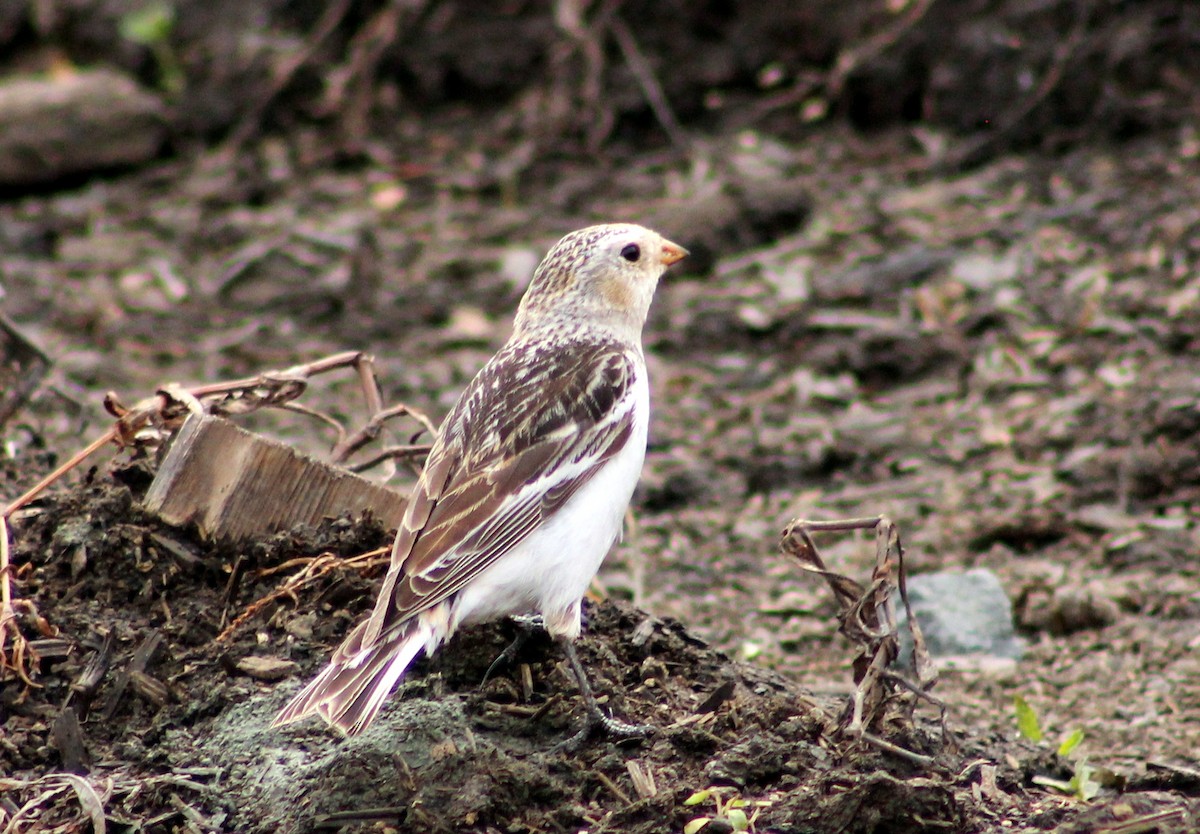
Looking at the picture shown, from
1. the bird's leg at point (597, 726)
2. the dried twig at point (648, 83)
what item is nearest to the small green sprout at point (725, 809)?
the bird's leg at point (597, 726)

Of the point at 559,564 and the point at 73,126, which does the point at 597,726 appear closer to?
the point at 559,564

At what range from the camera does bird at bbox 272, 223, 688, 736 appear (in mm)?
4043

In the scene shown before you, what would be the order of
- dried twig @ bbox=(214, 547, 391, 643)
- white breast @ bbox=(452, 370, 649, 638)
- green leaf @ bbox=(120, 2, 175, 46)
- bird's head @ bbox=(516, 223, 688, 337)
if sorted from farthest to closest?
1. green leaf @ bbox=(120, 2, 175, 46)
2. bird's head @ bbox=(516, 223, 688, 337)
3. dried twig @ bbox=(214, 547, 391, 643)
4. white breast @ bbox=(452, 370, 649, 638)

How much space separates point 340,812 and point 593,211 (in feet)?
21.9

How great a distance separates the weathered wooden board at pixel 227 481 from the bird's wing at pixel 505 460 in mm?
401

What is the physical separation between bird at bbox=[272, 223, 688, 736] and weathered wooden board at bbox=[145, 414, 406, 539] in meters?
0.38

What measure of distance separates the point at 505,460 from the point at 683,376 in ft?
13.1

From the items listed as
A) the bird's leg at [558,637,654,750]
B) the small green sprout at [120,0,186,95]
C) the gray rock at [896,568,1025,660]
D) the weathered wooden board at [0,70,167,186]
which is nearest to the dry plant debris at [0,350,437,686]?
the bird's leg at [558,637,654,750]

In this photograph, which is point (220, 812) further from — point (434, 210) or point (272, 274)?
point (434, 210)

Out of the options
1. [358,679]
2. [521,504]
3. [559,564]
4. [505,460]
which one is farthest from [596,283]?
[358,679]

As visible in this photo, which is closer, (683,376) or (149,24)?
(683,376)

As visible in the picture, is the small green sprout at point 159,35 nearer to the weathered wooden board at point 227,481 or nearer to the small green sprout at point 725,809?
the weathered wooden board at point 227,481

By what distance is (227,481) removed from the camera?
4.60m

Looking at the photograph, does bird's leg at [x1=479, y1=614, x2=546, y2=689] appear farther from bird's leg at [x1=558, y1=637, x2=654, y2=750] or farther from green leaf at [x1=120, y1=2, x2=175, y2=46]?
green leaf at [x1=120, y1=2, x2=175, y2=46]
